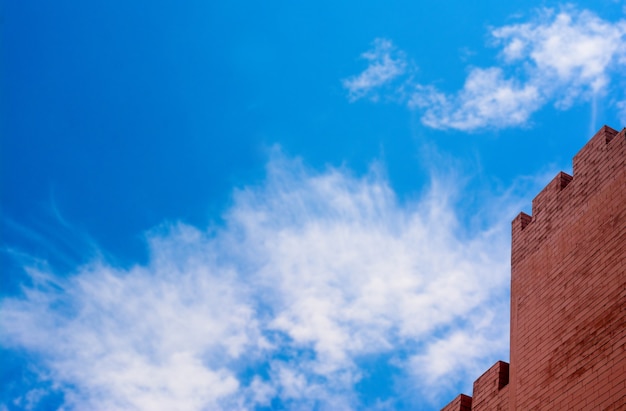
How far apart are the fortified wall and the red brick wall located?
0.02m

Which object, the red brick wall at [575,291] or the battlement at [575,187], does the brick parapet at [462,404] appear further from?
the battlement at [575,187]

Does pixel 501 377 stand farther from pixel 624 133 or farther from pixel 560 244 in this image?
pixel 624 133

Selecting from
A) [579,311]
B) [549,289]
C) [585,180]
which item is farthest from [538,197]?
[579,311]

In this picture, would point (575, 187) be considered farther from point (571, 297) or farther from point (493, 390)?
point (493, 390)

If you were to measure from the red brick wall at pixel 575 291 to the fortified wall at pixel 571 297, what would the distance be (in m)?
0.02

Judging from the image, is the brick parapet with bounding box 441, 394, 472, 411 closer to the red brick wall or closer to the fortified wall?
the fortified wall

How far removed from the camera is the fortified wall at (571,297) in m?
9.75

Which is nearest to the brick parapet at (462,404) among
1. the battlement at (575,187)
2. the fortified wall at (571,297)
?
the fortified wall at (571,297)

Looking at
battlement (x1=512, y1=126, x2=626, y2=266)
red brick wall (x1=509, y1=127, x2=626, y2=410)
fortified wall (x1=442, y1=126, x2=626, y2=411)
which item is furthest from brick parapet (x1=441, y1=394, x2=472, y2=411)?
battlement (x1=512, y1=126, x2=626, y2=266)

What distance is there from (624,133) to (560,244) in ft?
7.36

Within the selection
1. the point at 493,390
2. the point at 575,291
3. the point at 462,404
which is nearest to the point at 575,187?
the point at 575,291

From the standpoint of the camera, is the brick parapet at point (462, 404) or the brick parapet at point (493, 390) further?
the brick parapet at point (462, 404)

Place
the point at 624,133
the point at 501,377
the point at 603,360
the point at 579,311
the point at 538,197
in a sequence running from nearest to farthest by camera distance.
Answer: the point at 603,360 < the point at 579,311 < the point at 624,133 < the point at 501,377 < the point at 538,197

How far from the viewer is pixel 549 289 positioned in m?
11.8
